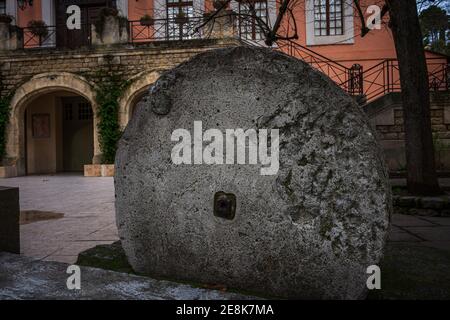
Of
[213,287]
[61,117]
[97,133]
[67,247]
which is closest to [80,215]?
[67,247]

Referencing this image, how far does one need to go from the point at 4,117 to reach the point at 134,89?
15.3ft

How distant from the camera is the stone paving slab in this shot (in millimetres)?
1506

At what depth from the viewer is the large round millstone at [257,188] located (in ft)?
5.19

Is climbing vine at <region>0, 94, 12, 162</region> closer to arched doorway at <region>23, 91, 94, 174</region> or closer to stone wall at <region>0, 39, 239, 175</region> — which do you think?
stone wall at <region>0, 39, 239, 175</region>

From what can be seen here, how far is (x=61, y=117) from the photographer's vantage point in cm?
1550

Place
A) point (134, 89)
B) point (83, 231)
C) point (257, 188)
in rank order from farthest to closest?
point (134, 89)
point (83, 231)
point (257, 188)

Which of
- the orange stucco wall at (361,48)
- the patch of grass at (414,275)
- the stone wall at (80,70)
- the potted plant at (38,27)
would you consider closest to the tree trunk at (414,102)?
the patch of grass at (414,275)

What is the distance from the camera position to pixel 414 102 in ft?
17.3

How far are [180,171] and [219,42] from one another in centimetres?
1006

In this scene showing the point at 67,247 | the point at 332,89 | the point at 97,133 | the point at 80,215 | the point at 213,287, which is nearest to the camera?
the point at 332,89

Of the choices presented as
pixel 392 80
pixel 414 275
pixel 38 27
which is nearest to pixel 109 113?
pixel 38 27

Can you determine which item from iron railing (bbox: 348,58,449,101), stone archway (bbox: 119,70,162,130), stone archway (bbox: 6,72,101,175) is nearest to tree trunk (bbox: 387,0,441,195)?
iron railing (bbox: 348,58,449,101)

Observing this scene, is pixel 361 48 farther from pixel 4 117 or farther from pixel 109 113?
pixel 4 117

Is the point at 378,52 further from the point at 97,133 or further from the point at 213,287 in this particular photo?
the point at 213,287
